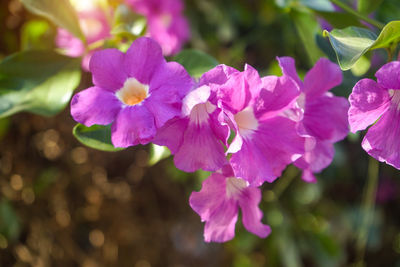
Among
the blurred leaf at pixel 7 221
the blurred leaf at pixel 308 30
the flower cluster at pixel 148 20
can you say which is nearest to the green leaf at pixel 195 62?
the blurred leaf at pixel 308 30

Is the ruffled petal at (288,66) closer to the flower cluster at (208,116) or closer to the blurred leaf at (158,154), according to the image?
the flower cluster at (208,116)

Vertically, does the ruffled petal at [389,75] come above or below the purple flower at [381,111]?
above

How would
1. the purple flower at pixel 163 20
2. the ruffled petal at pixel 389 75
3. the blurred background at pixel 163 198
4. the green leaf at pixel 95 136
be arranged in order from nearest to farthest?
the ruffled petal at pixel 389 75 → the green leaf at pixel 95 136 → the purple flower at pixel 163 20 → the blurred background at pixel 163 198

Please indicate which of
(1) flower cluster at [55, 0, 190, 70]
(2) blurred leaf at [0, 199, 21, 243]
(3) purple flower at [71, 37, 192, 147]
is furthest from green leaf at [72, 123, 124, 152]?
(2) blurred leaf at [0, 199, 21, 243]

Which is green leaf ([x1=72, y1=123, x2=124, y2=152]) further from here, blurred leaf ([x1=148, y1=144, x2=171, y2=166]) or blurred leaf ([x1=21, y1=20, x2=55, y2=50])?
blurred leaf ([x1=21, y1=20, x2=55, y2=50])

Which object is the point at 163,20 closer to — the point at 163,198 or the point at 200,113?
the point at 200,113

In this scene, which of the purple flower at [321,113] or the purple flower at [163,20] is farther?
the purple flower at [163,20]

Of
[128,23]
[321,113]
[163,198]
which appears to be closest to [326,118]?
[321,113]
